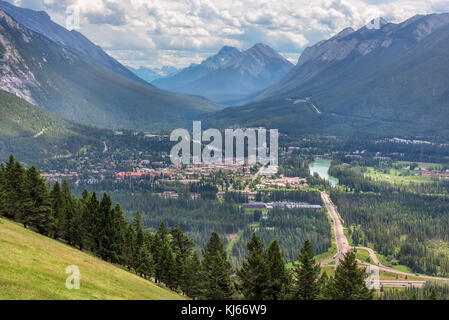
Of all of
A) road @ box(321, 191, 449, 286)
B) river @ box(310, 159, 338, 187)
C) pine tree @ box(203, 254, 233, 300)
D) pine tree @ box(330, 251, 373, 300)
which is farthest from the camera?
river @ box(310, 159, 338, 187)

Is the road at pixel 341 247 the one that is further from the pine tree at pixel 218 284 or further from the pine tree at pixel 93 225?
the pine tree at pixel 93 225

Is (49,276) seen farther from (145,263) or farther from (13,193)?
(13,193)

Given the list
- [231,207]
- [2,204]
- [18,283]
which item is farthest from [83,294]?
[231,207]

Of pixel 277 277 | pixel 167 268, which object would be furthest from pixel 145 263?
pixel 277 277

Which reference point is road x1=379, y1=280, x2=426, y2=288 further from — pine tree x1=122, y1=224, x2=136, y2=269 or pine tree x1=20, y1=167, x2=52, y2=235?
pine tree x1=20, y1=167, x2=52, y2=235

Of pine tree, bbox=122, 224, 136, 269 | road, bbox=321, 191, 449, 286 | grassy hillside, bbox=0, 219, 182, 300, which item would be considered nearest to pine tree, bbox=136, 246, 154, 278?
pine tree, bbox=122, 224, 136, 269

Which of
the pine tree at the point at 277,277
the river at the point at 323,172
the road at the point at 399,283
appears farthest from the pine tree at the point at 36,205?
the river at the point at 323,172
